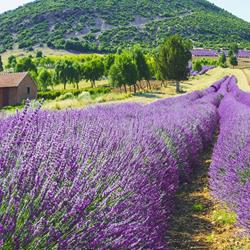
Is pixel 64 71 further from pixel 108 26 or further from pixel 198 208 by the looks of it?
pixel 108 26

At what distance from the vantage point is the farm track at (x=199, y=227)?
15.4ft

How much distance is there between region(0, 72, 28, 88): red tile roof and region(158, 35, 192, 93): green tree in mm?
14202

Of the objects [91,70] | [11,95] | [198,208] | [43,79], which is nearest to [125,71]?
[11,95]

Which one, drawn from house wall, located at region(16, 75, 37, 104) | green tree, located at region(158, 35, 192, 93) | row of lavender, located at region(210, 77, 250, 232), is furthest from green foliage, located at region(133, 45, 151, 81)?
row of lavender, located at region(210, 77, 250, 232)

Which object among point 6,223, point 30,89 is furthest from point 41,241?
point 30,89

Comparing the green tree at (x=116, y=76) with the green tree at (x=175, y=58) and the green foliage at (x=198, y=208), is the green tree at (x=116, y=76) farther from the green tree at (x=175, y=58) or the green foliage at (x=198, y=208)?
the green foliage at (x=198, y=208)

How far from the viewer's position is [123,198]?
284 cm

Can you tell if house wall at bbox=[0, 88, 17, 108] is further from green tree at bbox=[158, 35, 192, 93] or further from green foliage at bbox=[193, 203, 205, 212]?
green foliage at bbox=[193, 203, 205, 212]

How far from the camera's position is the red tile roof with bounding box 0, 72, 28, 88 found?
42.4 meters

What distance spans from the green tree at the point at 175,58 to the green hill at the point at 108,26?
100 m

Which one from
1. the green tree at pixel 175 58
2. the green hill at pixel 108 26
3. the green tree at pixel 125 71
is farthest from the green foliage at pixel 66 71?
the green hill at pixel 108 26

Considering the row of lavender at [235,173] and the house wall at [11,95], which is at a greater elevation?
the row of lavender at [235,173]

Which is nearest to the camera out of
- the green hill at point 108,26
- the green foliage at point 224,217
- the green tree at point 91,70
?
the green foliage at point 224,217

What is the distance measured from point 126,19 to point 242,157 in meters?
182
